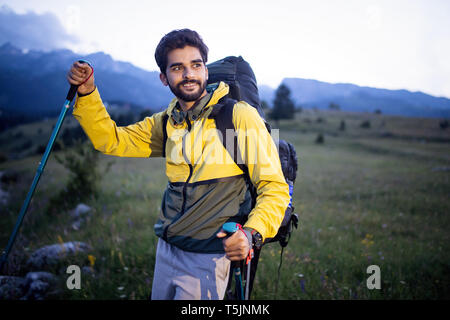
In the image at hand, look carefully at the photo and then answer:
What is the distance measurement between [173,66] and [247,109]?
0.81 meters

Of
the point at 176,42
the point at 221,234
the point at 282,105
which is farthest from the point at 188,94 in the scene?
the point at 282,105

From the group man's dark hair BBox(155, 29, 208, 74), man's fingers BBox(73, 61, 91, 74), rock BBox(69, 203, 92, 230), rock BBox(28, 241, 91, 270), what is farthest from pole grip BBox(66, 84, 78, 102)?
rock BBox(69, 203, 92, 230)

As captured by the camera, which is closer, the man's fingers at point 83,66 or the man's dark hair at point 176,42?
the man's fingers at point 83,66

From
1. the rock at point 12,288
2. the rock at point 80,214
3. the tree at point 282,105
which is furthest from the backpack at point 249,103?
the tree at point 282,105

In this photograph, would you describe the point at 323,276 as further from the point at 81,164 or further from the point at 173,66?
the point at 81,164

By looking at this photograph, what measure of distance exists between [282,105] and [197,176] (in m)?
55.5

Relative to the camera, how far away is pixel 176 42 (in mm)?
2275

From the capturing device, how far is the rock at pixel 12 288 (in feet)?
10.3

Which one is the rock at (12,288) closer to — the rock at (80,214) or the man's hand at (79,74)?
the rock at (80,214)

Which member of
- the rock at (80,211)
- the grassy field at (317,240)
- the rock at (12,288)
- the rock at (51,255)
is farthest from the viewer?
the rock at (80,211)

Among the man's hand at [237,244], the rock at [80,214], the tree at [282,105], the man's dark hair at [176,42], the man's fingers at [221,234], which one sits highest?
the tree at [282,105]

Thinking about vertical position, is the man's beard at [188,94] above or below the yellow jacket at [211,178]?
above

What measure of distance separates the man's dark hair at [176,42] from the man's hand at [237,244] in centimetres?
168
